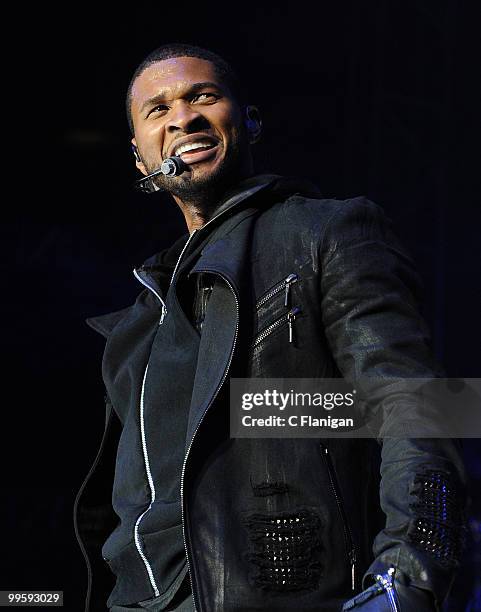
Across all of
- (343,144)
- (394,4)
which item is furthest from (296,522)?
(394,4)

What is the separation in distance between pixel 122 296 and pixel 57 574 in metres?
1.01

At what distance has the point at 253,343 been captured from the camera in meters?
1.66

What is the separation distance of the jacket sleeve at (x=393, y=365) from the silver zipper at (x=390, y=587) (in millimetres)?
14

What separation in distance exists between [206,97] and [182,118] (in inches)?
3.3

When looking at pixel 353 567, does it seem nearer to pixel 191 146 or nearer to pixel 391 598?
pixel 391 598

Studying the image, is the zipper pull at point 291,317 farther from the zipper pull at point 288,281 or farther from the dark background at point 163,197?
the dark background at point 163,197

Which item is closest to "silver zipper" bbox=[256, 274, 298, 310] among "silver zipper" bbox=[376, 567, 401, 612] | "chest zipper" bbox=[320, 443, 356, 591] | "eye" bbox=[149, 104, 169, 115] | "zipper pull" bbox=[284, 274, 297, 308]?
"zipper pull" bbox=[284, 274, 297, 308]

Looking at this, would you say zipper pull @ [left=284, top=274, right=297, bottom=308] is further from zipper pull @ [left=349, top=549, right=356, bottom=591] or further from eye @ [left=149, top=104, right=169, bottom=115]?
eye @ [left=149, top=104, right=169, bottom=115]

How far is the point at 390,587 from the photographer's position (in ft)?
4.20

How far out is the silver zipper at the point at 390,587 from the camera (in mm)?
1261

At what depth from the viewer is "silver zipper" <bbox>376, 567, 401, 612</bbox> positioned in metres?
1.26

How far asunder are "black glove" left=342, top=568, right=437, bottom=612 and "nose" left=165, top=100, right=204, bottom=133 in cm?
107

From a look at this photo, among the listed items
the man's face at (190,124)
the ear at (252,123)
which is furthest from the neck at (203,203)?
the ear at (252,123)

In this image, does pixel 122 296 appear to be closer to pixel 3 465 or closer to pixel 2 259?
pixel 2 259
